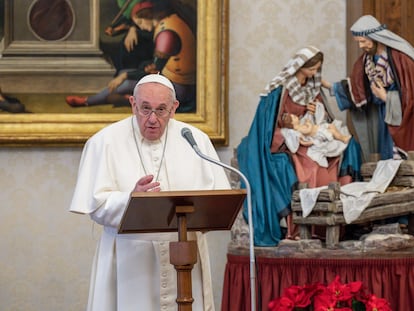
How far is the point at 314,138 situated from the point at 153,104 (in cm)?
180

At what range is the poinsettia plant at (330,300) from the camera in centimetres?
369

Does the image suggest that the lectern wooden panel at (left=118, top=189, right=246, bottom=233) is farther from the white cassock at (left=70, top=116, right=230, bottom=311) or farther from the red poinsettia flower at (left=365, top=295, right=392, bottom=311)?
the red poinsettia flower at (left=365, top=295, right=392, bottom=311)

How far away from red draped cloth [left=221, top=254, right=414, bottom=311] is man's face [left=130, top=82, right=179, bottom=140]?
4.98ft

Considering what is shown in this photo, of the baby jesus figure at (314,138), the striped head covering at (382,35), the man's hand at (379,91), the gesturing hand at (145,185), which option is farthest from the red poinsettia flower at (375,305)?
the striped head covering at (382,35)

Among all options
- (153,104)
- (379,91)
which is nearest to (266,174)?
(379,91)

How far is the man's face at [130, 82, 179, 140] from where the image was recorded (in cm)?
416

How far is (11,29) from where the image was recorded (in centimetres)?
636

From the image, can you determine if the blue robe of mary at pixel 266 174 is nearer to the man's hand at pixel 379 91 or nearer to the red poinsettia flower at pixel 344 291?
the man's hand at pixel 379 91

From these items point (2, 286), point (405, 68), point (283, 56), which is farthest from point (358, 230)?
point (2, 286)

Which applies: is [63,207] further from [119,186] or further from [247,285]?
[119,186]

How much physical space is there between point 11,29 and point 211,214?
309 centimetres

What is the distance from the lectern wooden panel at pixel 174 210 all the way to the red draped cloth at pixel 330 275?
1.49m

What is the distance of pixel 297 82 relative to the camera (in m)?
5.73

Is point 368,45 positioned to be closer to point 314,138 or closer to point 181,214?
point 314,138
